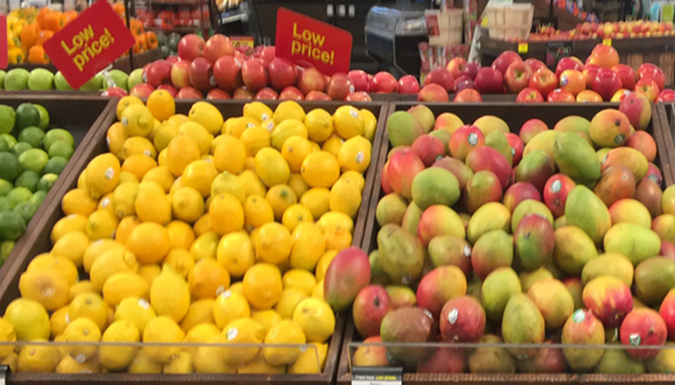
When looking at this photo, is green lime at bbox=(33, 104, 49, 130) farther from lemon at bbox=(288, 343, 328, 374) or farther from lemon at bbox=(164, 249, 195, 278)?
lemon at bbox=(288, 343, 328, 374)

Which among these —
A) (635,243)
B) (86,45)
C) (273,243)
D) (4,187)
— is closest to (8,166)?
(4,187)

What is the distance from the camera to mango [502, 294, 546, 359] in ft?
3.66

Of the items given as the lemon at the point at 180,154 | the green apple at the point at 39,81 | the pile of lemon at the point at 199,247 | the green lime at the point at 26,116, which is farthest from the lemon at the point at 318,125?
the green apple at the point at 39,81

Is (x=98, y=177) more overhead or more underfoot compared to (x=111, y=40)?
more underfoot

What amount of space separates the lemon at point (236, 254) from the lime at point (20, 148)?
977mm

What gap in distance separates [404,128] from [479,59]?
379 centimetres

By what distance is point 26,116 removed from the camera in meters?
2.15

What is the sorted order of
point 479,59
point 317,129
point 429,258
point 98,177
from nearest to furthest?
point 429,258 → point 98,177 → point 317,129 → point 479,59

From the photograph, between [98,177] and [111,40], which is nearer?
[98,177]

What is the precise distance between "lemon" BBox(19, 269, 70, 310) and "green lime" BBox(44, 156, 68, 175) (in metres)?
0.60

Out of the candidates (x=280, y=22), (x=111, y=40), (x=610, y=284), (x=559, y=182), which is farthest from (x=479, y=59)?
(x=610, y=284)

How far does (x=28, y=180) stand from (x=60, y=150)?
0.59ft

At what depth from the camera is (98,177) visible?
174 centimetres

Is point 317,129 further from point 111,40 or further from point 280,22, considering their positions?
point 111,40
